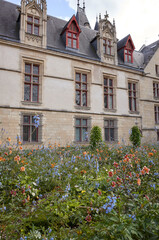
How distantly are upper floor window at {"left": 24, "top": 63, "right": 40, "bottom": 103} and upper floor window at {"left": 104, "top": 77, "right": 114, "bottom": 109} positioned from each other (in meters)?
4.94

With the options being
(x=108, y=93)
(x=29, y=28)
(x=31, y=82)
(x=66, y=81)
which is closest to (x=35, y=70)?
(x=31, y=82)

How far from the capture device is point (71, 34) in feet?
39.6

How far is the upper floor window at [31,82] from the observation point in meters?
10.3

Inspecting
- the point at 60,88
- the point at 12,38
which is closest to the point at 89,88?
the point at 60,88

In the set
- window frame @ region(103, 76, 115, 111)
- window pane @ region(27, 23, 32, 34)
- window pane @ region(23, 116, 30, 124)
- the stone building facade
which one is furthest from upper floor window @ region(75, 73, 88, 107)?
window pane @ region(27, 23, 32, 34)

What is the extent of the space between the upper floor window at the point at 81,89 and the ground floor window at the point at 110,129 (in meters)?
2.04

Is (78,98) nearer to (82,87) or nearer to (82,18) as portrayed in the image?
(82,87)

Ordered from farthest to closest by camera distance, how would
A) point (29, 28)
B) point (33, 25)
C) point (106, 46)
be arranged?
point (106, 46) < point (29, 28) < point (33, 25)

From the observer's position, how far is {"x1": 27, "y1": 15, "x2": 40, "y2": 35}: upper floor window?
10.5m

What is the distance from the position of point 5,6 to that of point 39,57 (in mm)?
4367

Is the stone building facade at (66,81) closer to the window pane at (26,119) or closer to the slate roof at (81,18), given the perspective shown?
the window pane at (26,119)

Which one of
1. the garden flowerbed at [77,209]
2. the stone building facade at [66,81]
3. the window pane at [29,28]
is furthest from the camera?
the window pane at [29,28]

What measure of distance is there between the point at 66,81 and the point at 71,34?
3529mm

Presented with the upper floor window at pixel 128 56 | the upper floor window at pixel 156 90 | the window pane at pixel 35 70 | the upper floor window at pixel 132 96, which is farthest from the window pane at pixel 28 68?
the upper floor window at pixel 156 90
